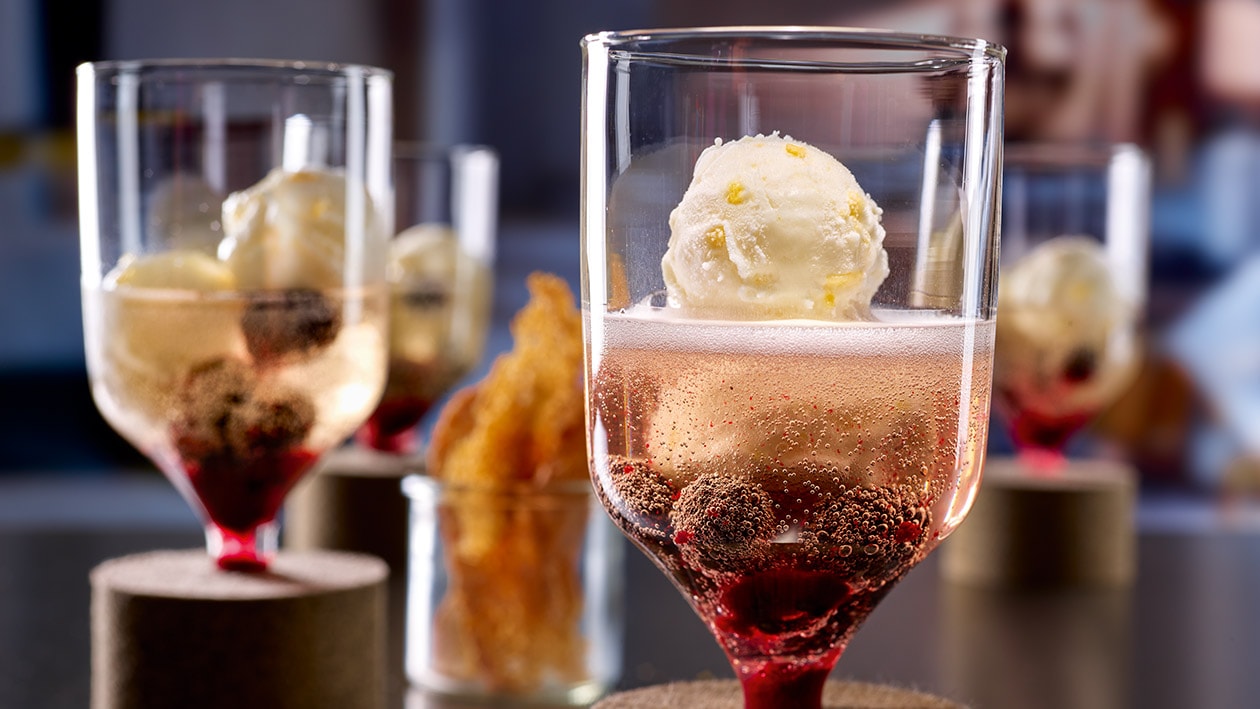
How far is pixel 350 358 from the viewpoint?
2.28 feet

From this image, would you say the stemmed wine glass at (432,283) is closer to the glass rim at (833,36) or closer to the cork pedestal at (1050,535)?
the cork pedestal at (1050,535)

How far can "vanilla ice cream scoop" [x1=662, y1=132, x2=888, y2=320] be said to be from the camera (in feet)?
1.51

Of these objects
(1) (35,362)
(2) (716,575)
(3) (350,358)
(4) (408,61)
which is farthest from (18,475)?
(2) (716,575)

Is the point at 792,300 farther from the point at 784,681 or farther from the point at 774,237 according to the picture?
the point at 784,681

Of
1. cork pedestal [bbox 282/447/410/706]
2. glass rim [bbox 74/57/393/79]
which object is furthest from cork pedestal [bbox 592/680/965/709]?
cork pedestal [bbox 282/447/410/706]

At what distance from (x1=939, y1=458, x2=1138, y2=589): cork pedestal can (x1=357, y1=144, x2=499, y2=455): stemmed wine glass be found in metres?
0.37

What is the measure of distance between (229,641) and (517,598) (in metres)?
0.16

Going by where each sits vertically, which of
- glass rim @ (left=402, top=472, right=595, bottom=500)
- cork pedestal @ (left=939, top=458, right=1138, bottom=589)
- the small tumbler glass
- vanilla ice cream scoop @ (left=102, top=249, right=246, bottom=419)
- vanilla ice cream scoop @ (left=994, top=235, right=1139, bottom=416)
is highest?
vanilla ice cream scoop @ (left=102, top=249, right=246, bottom=419)

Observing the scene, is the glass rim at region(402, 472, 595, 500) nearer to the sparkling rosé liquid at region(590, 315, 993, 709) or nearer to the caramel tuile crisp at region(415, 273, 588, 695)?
the caramel tuile crisp at region(415, 273, 588, 695)

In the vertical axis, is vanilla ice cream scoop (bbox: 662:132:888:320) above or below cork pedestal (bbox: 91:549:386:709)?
above

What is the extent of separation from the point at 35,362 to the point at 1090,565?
1.62m

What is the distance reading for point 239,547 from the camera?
0.72m

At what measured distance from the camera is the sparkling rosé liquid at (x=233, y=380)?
66cm

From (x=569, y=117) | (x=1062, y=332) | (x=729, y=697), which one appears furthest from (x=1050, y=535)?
(x=569, y=117)
